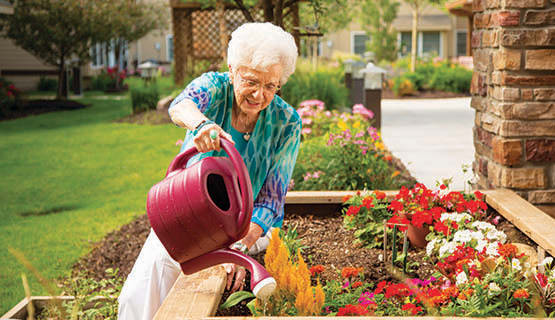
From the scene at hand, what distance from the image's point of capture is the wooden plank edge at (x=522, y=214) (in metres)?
2.68

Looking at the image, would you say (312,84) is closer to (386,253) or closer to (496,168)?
(496,168)

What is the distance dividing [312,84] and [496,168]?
6065 mm

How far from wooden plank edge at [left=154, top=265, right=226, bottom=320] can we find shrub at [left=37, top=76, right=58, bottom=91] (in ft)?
61.1

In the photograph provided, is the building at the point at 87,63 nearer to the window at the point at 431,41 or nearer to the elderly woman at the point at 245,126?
the elderly woman at the point at 245,126

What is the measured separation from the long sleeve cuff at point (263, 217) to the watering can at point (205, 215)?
20.8 inches

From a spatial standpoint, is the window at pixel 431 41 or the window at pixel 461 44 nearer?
the window at pixel 431 41

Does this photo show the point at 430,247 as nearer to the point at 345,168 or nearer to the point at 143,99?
the point at 345,168

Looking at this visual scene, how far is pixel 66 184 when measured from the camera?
647 centimetres

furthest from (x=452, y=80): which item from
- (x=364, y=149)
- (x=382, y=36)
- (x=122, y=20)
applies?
(x=364, y=149)

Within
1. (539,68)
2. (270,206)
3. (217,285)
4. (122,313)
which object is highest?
(539,68)

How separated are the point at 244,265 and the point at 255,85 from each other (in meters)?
0.63

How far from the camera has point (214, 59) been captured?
14.9 meters

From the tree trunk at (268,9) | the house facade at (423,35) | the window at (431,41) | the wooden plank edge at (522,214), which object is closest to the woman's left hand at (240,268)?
the wooden plank edge at (522,214)

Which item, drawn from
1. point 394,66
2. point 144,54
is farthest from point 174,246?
point 144,54
